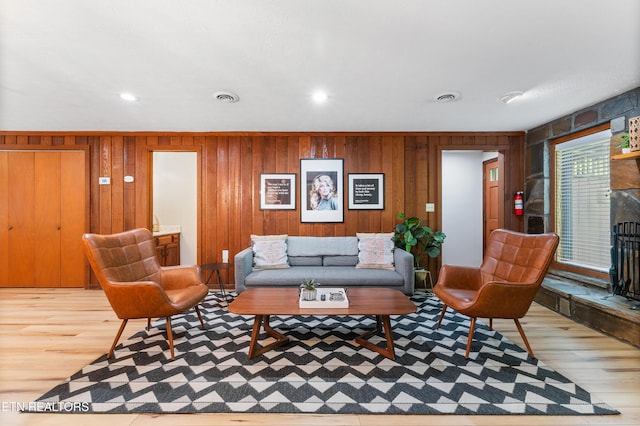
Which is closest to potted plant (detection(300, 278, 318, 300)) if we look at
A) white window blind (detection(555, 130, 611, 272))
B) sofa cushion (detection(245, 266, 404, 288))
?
sofa cushion (detection(245, 266, 404, 288))

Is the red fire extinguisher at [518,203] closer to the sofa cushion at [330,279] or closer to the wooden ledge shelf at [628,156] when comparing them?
the wooden ledge shelf at [628,156]

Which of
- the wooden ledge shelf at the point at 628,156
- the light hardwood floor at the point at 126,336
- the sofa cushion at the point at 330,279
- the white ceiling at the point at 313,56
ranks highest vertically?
the white ceiling at the point at 313,56

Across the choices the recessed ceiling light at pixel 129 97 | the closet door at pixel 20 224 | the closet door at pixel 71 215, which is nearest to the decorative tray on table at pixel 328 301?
the recessed ceiling light at pixel 129 97

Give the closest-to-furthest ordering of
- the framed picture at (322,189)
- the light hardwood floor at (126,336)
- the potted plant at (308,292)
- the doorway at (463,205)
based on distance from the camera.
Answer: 1. the light hardwood floor at (126,336)
2. the potted plant at (308,292)
3. the framed picture at (322,189)
4. the doorway at (463,205)

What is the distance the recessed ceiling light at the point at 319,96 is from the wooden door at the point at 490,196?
12.1ft

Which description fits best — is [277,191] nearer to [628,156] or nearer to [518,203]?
[518,203]

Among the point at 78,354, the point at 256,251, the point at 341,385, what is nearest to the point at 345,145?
the point at 256,251

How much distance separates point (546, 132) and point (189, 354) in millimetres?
5024

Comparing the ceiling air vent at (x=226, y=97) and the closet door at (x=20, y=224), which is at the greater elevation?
the ceiling air vent at (x=226, y=97)

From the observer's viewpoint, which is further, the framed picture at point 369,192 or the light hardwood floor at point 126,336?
the framed picture at point 369,192

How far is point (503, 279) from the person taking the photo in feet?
8.84

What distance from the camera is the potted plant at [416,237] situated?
3.95 meters

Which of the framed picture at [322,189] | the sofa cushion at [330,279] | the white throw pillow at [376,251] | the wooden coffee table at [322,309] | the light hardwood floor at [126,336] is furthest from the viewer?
the framed picture at [322,189]

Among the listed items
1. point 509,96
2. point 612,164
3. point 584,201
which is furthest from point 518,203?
point 509,96
